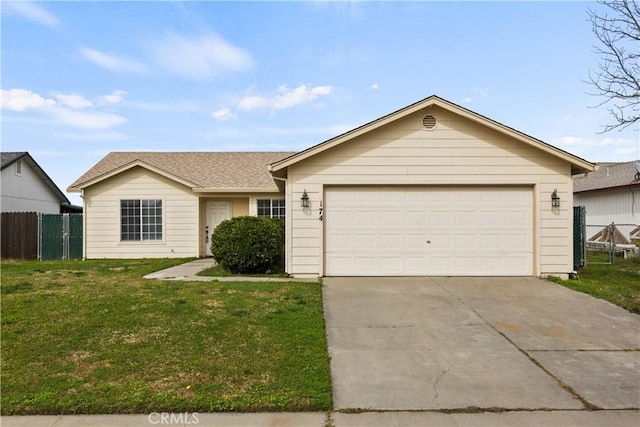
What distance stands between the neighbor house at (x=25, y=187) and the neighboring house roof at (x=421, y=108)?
17.4 m

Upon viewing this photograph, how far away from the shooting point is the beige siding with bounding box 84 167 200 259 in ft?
49.0

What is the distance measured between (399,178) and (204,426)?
25.5 ft

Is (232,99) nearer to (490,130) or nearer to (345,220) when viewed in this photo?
(345,220)

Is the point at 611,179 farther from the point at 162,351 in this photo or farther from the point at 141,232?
the point at 162,351

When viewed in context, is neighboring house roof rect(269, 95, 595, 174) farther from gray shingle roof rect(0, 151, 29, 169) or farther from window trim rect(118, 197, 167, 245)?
gray shingle roof rect(0, 151, 29, 169)

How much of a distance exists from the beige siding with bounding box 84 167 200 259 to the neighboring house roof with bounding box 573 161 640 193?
1739 centimetres

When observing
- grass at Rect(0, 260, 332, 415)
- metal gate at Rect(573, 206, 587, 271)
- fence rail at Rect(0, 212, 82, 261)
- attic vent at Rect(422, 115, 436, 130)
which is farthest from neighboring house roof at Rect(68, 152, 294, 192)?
metal gate at Rect(573, 206, 587, 271)

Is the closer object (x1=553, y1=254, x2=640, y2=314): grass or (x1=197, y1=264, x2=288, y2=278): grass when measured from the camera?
(x1=553, y1=254, x2=640, y2=314): grass

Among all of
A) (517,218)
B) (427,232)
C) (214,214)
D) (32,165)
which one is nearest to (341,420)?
(427,232)

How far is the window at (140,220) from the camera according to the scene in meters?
15.0

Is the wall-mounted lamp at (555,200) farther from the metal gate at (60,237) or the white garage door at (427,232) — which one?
the metal gate at (60,237)

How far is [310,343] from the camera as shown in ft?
16.4

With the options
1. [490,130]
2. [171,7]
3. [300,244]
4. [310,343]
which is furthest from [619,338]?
[171,7]

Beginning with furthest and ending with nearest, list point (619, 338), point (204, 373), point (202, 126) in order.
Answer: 1. point (202, 126)
2. point (619, 338)
3. point (204, 373)
